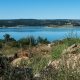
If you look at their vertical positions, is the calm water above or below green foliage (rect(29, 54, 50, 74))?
below

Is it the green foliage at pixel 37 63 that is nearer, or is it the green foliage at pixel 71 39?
the green foliage at pixel 37 63

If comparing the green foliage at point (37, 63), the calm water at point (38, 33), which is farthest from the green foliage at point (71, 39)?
the green foliage at point (37, 63)

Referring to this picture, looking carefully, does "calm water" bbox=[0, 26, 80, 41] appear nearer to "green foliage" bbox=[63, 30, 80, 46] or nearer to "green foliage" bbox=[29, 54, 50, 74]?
"green foliage" bbox=[63, 30, 80, 46]

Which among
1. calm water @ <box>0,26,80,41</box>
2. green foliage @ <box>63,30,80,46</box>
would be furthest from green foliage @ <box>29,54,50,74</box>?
green foliage @ <box>63,30,80,46</box>

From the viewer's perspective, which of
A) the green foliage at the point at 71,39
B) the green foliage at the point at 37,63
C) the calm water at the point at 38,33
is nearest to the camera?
the green foliage at the point at 37,63

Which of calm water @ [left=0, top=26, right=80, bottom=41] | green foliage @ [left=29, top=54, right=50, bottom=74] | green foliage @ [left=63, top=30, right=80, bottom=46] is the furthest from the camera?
calm water @ [left=0, top=26, right=80, bottom=41]

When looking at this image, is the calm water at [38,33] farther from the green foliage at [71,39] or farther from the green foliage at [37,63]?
the green foliage at [37,63]

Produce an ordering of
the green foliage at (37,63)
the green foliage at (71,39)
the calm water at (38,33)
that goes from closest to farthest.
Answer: the green foliage at (37,63)
the green foliage at (71,39)
the calm water at (38,33)

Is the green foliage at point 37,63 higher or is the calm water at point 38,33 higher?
the green foliage at point 37,63

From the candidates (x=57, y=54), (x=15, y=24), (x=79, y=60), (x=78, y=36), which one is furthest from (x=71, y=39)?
(x=15, y=24)

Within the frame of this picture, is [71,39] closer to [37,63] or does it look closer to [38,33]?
[37,63]

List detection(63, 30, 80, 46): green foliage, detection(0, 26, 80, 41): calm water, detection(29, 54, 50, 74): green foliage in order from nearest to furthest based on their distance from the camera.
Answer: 1. detection(29, 54, 50, 74): green foliage
2. detection(63, 30, 80, 46): green foliage
3. detection(0, 26, 80, 41): calm water

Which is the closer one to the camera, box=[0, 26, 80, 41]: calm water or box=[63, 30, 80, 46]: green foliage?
box=[63, 30, 80, 46]: green foliage

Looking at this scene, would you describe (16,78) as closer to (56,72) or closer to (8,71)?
(8,71)
